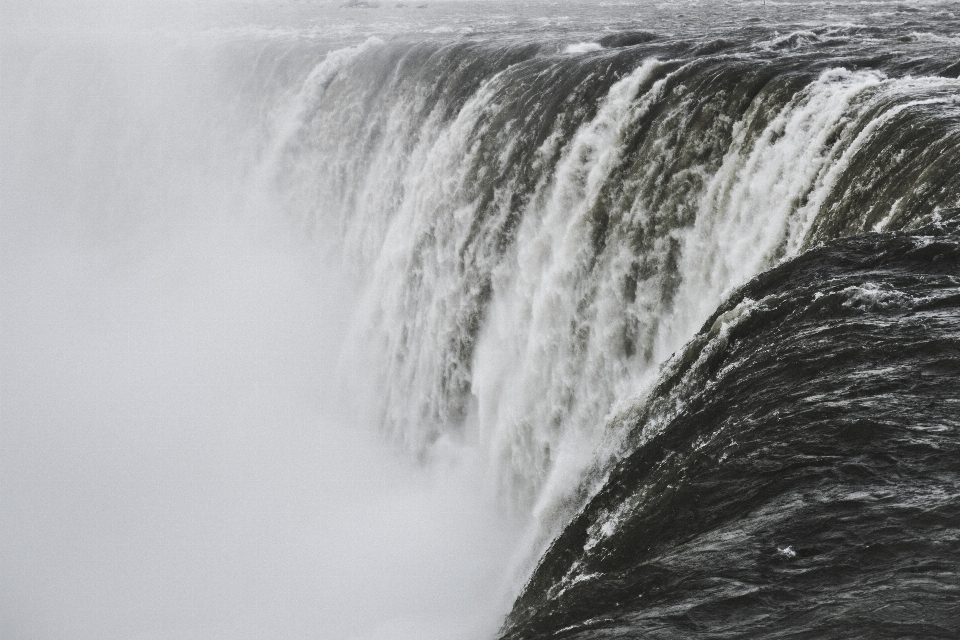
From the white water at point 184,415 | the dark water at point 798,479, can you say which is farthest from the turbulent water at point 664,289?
the white water at point 184,415

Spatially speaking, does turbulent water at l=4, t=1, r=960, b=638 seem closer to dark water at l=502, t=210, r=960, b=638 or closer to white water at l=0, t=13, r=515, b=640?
dark water at l=502, t=210, r=960, b=638

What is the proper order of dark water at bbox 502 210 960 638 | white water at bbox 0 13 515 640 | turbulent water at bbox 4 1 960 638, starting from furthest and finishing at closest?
white water at bbox 0 13 515 640, turbulent water at bbox 4 1 960 638, dark water at bbox 502 210 960 638

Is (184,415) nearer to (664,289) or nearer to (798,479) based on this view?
(664,289)

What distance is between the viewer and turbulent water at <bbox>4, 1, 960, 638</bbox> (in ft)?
14.9

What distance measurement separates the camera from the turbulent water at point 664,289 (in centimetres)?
455

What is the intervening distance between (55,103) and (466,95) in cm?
2691

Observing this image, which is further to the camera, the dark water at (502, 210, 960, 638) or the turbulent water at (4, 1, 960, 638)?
the turbulent water at (4, 1, 960, 638)

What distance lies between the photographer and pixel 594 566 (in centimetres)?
511

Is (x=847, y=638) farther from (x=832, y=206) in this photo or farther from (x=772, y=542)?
(x=832, y=206)

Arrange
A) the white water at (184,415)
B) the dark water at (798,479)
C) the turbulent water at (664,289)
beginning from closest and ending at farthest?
the dark water at (798,479)
the turbulent water at (664,289)
the white water at (184,415)

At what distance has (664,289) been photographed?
11.0 metres

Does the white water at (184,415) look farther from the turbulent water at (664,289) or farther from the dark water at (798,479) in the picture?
the dark water at (798,479)

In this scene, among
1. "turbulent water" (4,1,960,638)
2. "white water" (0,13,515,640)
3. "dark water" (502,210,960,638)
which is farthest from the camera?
"white water" (0,13,515,640)

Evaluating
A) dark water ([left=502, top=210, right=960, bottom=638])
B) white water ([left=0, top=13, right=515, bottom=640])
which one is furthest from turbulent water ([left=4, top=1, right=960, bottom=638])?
white water ([left=0, top=13, right=515, bottom=640])
